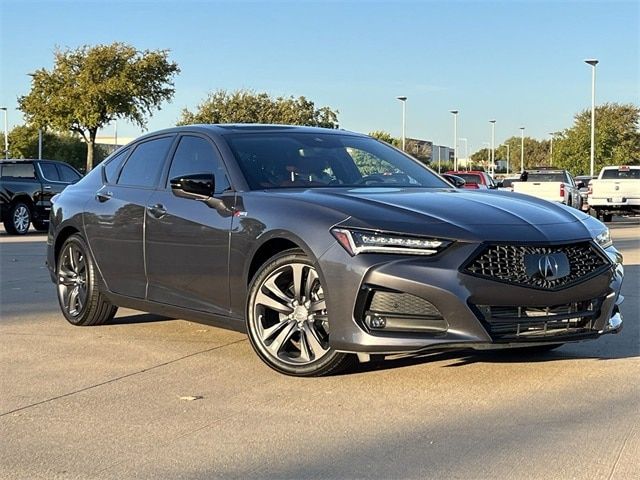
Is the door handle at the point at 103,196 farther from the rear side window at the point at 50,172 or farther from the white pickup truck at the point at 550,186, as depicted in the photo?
the white pickup truck at the point at 550,186

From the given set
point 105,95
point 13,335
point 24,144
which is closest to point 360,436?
point 13,335

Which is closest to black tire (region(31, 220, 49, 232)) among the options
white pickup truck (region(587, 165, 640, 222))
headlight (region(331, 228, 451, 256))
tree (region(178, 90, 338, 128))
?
white pickup truck (region(587, 165, 640, 222))

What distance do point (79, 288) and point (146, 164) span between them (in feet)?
4.09

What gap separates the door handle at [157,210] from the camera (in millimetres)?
6324

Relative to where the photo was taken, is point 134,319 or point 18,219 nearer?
point 134,319

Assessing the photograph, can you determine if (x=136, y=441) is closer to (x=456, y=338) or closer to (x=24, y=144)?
(x=456, y=338)

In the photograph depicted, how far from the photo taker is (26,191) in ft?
66.6

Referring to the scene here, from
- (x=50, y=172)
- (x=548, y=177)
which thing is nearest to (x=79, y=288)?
(x=50, y=172)

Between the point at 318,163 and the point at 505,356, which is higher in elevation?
the point at 318,163

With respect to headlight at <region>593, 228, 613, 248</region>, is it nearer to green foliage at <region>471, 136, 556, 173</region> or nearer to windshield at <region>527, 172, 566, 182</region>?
windshield at <region>527, 172, 566, 182</region>

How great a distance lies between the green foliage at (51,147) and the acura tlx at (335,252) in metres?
70.2

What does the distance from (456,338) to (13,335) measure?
3.78 metres

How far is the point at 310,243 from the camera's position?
16.9 feet

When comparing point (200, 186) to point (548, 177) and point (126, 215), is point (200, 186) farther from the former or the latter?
point (548, 177)
